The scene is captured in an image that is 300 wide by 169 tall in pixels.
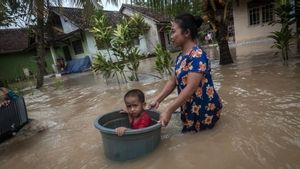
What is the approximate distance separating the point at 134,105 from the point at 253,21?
14697 mm

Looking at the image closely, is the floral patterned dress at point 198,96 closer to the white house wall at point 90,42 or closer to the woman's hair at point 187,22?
the woman's hair at point 187,22

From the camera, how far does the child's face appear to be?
2.80 metres

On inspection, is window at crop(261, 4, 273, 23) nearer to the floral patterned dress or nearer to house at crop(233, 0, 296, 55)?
house at crop(233, 0, 296, 55)

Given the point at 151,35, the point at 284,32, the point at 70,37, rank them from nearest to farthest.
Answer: the point at 284,32 < the point at 70,37 < the point at 151,35

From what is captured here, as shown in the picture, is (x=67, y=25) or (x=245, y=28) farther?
(x=67, y=25)

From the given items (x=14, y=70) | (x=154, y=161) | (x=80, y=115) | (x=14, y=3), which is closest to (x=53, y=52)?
(x=14, y=70)

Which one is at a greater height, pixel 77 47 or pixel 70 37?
pixel 70 37

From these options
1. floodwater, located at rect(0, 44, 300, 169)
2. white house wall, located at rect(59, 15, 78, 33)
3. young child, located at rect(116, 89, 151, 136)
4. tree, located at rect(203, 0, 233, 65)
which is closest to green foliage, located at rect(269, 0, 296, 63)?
tree, located at rect(203, 0, 233, 65)

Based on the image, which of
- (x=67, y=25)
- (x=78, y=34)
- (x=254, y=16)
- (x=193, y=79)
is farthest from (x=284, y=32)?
(x=67, y=25)

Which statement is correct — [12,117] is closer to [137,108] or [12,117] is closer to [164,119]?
[137,108]

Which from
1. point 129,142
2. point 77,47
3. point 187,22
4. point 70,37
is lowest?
point 129,142

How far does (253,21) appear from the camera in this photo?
1553 cm

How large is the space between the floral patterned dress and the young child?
464mm

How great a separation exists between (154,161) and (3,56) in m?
20.5
